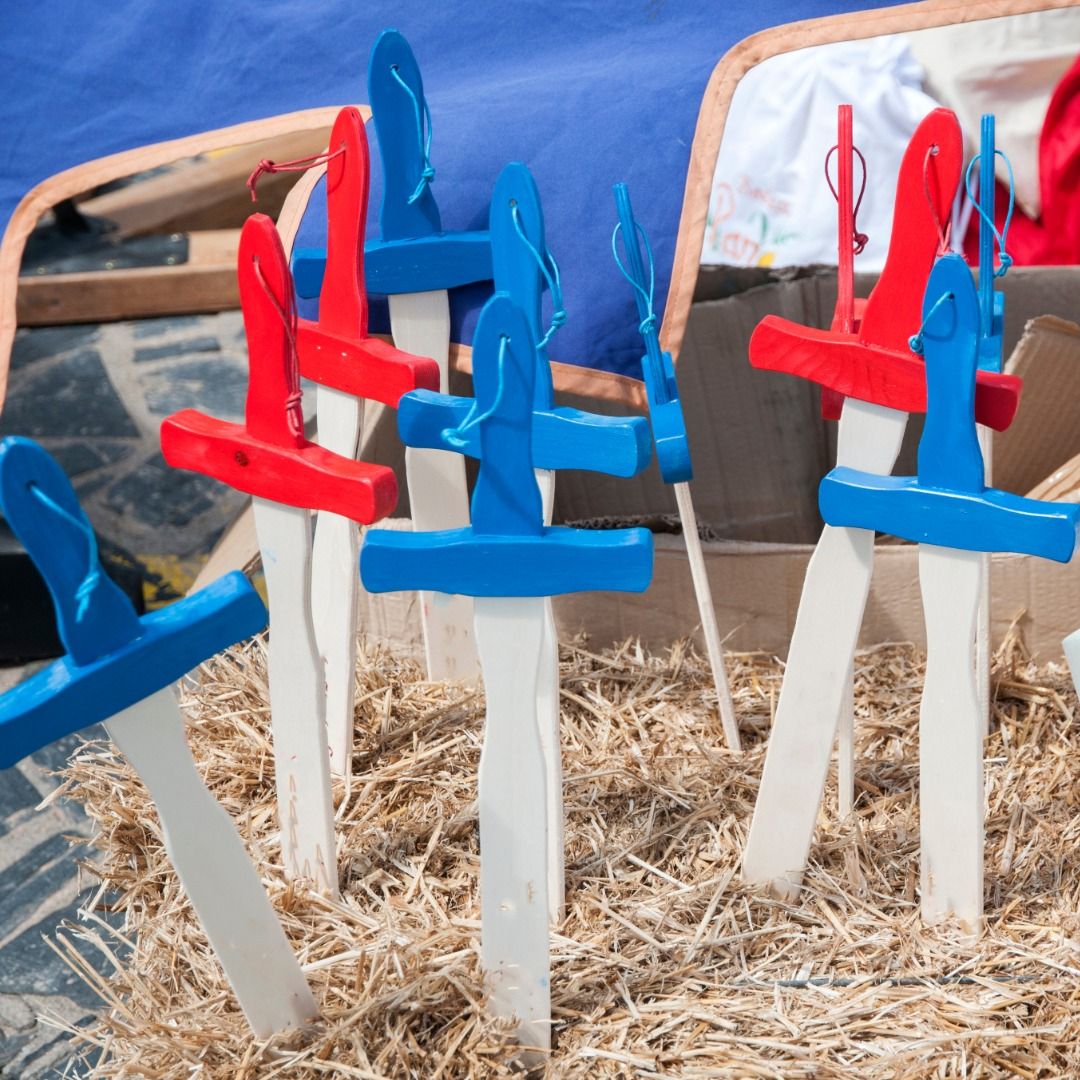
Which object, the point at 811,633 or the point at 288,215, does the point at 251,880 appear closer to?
the point at 811,633

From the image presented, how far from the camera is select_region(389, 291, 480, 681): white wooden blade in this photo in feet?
3.83

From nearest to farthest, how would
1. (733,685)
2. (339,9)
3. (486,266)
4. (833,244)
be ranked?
(486,266) → (733,685) → (339,9) → (833,244)

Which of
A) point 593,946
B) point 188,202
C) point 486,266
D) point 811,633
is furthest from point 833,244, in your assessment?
point 188,202

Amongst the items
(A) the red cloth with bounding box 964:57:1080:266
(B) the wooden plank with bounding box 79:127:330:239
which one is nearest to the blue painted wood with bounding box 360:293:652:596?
(A) the red cloth with bounding box 964:57:1080:266

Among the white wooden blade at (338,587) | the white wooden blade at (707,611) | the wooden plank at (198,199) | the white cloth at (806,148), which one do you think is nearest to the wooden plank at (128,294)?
the wooden plank at (198,199)

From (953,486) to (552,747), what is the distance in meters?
0.36

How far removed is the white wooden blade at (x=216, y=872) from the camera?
2.46ft

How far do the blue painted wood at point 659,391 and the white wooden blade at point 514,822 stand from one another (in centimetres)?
19

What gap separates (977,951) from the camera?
3.04 ft

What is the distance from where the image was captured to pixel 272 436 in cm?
83

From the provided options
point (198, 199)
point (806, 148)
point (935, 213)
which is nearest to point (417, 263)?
point (935, 213)

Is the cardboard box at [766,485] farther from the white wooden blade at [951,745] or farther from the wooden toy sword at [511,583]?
the wooden toy sword at [511,583]

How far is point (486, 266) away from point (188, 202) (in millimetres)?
2232

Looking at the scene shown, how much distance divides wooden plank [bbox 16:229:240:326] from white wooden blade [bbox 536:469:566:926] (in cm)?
170
